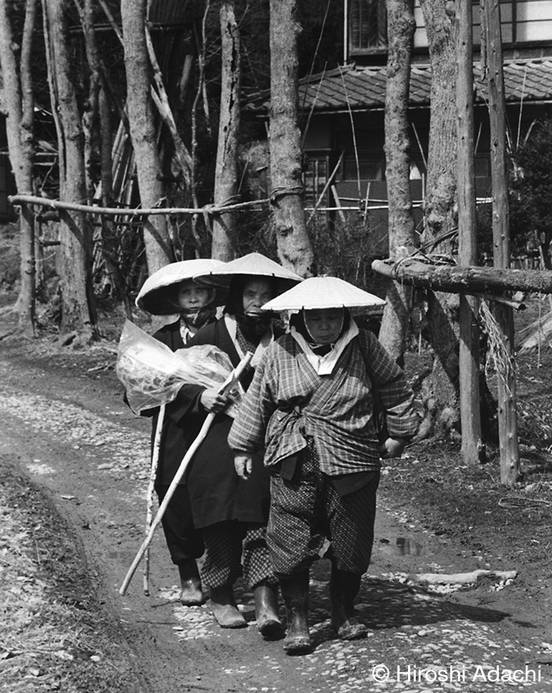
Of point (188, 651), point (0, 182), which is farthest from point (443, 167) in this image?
point (0, 182)

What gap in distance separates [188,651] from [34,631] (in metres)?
0.72

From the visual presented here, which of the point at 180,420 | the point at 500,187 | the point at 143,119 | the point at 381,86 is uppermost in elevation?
the point at 381,86

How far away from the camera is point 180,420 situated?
603 cm

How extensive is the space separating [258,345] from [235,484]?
2.32 ft

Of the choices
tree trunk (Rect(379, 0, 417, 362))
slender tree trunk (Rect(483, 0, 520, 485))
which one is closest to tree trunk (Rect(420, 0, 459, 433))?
tree trunk (Rect(379, 0, 417, 362))

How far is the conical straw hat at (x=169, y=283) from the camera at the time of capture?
608 cm

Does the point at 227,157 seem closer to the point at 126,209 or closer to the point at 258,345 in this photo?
the point at 126,209

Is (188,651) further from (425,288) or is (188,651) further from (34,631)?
(425,288)

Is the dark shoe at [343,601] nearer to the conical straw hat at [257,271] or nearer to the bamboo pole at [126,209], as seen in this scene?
the conical straw hat at [257,271]

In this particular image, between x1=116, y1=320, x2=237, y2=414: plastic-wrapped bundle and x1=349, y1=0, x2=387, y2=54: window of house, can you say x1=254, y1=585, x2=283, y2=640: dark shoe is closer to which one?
x1=116, y1=320, x2=237, y2=414: plastic-wrapped bundle

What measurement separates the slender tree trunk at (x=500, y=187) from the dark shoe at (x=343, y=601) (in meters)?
2.92

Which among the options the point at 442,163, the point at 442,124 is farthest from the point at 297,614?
the point at 442,124

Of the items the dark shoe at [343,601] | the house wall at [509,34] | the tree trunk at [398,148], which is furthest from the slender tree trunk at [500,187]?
the house wall at [509,34]

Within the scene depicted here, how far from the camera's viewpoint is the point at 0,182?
28.1 metres
